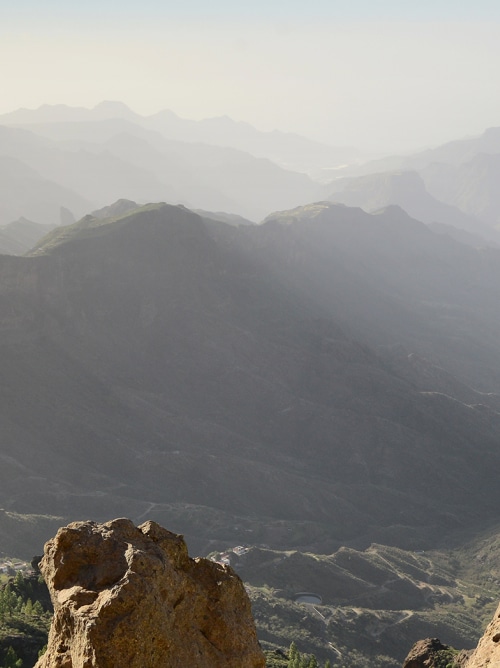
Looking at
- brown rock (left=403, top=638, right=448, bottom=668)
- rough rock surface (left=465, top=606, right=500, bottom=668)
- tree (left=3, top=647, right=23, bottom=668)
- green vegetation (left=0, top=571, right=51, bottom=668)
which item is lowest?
green vegetation (left=0, top=571, right=51, bottom=668)

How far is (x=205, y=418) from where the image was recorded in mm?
178000

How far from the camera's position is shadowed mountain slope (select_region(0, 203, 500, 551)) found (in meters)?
152

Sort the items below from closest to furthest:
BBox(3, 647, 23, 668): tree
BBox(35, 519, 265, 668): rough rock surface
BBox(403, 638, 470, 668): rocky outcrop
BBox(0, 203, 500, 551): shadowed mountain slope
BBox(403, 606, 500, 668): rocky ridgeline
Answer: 1. BBox(35, 519, 265, 668): rough rock surface
2. BBox(403, 606, 500, 668): rocky ridgeline
3. BBox(3, 647, 23, 668): tree
4. BBox(403, 638, 470, 668): rocky outcrop
5. BBox(0, 203, 500, 551): shadowed mountain slope

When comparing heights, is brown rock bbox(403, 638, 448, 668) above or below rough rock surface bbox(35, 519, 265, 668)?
below

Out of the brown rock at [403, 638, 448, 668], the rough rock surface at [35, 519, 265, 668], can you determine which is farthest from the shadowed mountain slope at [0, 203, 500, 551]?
the rough rock surface at [35, 519, 265, 668]

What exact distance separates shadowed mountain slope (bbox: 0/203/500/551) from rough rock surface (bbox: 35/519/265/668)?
354 ft

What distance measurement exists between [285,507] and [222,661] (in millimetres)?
130741

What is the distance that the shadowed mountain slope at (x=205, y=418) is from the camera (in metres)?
152

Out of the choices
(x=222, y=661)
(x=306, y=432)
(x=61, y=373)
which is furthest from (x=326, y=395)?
(x=222, y=661)

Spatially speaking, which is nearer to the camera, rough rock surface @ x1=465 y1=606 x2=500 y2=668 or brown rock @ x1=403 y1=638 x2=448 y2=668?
rough rock surface @ x1=465 y1=606 x2=500 y2=668

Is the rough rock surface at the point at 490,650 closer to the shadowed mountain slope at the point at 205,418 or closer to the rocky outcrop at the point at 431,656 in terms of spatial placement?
the rocky outcrop at the point at 431,656

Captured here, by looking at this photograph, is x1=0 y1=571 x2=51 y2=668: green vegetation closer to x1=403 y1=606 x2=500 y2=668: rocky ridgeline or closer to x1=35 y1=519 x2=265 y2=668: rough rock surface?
x1=403 y1=606 x2=500 y2=668: rocky ridgeline

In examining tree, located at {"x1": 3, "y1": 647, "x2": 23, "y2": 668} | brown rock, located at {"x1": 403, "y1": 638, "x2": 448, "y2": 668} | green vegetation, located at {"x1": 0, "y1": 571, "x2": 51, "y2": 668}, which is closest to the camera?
tree, located at {"x1": 3, "y1": 647, "x2": 23, "y2": 668}

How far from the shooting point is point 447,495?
166m
